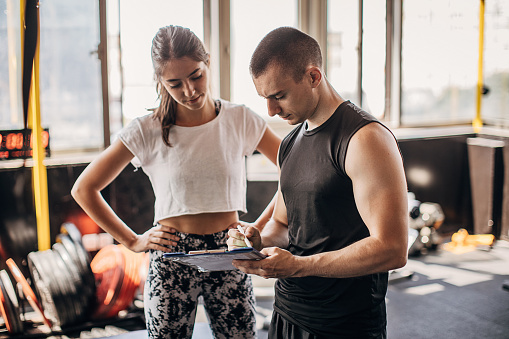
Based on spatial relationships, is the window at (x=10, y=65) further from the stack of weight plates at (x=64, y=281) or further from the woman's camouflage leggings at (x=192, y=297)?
the woman's camouflage leggings at (x=192, y=297)

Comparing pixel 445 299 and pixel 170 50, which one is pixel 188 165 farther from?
pixel 445 299

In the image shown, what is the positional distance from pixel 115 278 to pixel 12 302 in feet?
1.95

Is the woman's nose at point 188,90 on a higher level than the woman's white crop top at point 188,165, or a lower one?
higher

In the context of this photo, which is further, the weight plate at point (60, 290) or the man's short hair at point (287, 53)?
the weight plate at point (60, 290)

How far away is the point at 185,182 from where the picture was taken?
5.51ft

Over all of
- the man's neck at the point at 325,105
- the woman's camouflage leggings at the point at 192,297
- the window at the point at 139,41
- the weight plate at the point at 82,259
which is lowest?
the weight plate at the point at 82,259

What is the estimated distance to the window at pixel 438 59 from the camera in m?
5.44

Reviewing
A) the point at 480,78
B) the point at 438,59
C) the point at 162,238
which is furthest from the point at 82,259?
the point at 480,78

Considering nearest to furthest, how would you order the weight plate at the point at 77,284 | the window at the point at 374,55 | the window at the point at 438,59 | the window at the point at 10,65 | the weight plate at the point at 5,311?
the weight plate at the point at 5,311 < the weight plate at the point at 77,284 < the window at the point at 10,65 < the window at the point at 374,55 < the window at the point at 438,59

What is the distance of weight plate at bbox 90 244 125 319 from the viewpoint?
3.19 meters

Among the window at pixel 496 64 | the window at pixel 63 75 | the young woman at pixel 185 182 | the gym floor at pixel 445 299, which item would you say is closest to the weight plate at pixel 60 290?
the gym floor at pixel 445 299

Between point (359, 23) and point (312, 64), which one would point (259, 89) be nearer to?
point (312, 64)

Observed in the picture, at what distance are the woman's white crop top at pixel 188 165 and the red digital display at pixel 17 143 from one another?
1.89 metres

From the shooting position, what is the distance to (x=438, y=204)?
529cm
